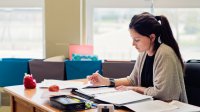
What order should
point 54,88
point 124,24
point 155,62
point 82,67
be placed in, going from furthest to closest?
point 124,24
point 82,67
point 54,88
point 155,62

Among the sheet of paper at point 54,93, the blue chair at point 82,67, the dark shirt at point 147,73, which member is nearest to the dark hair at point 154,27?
the dark shirt at point 147,73

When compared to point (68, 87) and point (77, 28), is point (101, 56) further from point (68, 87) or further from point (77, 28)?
point (68, 87)

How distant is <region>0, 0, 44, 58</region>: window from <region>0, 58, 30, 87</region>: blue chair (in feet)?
2.31

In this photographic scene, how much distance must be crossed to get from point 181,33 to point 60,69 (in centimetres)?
157

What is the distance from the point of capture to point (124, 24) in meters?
3.66

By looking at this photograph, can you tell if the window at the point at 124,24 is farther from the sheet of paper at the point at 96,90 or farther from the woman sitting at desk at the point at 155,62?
the sheet of paper at the point at 96,90

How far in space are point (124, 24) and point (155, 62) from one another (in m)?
1.85

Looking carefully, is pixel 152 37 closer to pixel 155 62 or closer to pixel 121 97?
pixel 155 62

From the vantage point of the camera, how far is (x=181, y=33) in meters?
3.56

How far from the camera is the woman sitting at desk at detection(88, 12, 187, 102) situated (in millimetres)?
1745

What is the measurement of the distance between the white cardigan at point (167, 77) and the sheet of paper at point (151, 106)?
0.16 m

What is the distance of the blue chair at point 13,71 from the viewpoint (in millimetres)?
3078

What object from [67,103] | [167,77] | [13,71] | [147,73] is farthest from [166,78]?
[13,71]

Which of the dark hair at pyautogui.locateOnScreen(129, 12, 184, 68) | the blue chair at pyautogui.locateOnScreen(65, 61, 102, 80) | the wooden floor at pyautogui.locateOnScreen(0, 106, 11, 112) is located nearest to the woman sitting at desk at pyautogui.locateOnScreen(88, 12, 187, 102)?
the dark hair at pyautogui.locateOnScreen(129, 12, 184, 68)
